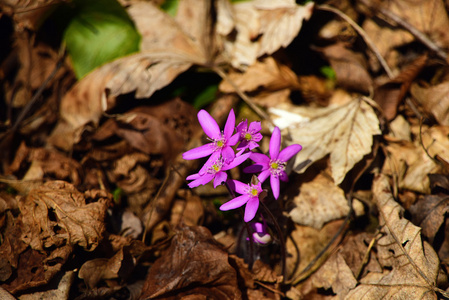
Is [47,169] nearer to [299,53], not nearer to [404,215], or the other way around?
[299,53]

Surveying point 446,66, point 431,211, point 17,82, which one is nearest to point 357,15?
point 446,66

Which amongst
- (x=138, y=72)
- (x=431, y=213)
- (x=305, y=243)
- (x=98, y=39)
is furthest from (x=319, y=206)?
(x=98, y=39)

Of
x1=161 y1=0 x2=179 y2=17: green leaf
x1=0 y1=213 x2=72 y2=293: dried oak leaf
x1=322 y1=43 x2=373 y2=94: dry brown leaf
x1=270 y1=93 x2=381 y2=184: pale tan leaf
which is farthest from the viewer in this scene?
x1=161 y1=0 x2=179 y2=17: green leaf

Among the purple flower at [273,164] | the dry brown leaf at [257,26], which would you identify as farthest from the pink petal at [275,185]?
the dry brown leaf at [257,26]

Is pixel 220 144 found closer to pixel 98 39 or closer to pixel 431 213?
pixel 431 213

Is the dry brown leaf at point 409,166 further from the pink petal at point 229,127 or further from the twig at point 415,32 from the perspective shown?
the pink petal at point 229,127

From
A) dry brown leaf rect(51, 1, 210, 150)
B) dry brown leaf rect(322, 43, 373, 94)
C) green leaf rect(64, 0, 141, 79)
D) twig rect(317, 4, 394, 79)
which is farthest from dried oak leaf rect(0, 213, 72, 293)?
twig rect(317, 4, 394, 79)

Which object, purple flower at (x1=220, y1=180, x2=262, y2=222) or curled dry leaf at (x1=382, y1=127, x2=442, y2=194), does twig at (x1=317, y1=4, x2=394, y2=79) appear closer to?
curled dry leaf at (x1=382, y1=127, x2=442, y2=194)

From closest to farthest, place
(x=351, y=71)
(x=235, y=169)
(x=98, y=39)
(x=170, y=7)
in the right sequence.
Result: (x=235, y=169), (x=351, y=71), (x=98, y=39), (x=170, y=7)
